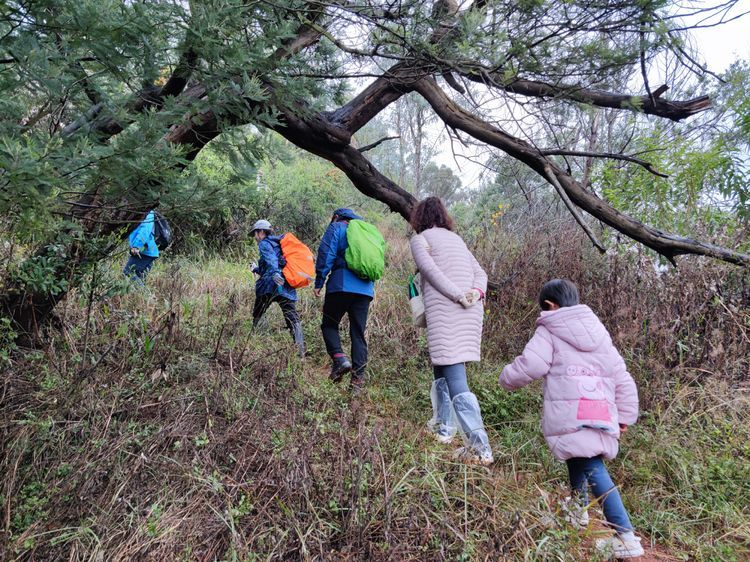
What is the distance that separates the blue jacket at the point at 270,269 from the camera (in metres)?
5.04

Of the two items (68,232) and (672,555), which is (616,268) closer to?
(672,555)

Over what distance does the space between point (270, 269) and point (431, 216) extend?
6.91ft

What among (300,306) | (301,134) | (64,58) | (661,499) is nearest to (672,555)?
(661,499)

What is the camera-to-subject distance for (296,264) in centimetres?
502

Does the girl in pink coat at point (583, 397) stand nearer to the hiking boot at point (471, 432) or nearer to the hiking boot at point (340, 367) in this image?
the hiking boot at point (471, 432)

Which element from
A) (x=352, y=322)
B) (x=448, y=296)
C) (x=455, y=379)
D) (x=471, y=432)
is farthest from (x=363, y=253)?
(x=471, y=432)

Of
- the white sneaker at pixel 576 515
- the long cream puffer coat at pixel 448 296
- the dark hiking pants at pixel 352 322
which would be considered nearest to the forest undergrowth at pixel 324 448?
the white sneaker at pixel 576 515

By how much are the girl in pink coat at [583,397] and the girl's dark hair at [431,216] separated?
1080mm

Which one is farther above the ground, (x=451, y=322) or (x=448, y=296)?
(x=448, y=296)

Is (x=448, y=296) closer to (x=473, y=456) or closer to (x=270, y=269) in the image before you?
(x=473, y=456)

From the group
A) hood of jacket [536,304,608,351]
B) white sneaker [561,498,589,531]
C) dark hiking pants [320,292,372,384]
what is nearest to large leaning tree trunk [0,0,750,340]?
hood of jacket [536,304,608,351]

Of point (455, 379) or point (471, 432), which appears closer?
point (471, 432)

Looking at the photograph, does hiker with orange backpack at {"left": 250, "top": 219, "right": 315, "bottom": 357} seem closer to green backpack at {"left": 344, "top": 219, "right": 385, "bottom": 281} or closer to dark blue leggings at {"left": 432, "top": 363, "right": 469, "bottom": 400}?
Answer: green backpack at {"left": 344, "top": 219, "right": 385, "bottom": 281}

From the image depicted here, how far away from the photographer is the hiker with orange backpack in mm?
5004
